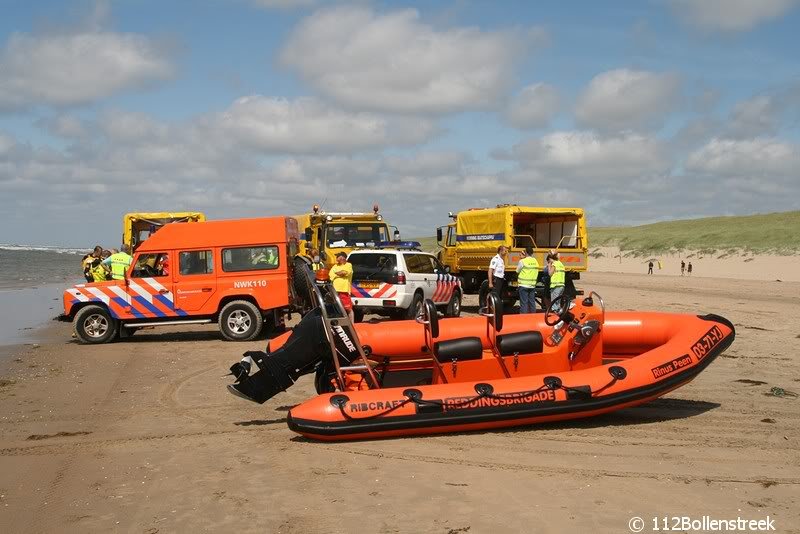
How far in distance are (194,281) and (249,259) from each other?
1.10 meters

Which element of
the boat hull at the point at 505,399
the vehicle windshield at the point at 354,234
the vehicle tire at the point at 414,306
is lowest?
the boat hull at the point at 505,399

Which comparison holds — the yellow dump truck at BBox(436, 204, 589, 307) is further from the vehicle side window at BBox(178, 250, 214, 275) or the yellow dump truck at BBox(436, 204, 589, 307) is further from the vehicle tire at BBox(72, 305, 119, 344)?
the vehicle tire at BBox(72, 305, 119, 344)

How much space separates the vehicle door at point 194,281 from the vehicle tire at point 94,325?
1421 millimetres

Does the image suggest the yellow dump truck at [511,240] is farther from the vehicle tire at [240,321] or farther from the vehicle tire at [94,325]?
the vehicle tire at [94,325]

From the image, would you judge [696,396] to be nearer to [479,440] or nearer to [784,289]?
[479,440]

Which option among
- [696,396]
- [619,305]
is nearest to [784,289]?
[619,305]

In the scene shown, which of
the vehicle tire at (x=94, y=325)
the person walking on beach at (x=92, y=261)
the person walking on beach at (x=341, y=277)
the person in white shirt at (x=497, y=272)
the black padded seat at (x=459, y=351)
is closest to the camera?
the black padded seat at (x=459, y=351)

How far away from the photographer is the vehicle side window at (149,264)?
14.5m

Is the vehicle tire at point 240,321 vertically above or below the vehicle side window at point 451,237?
below

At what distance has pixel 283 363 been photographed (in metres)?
7.42

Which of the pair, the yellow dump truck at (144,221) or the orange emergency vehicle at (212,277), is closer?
the orange emergency vehicle at (212,277)

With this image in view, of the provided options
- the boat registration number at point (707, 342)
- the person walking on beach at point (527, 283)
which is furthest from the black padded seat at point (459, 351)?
the person walking on beach at point (527, 283)

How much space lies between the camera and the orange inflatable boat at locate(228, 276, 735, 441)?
6984 millimetres

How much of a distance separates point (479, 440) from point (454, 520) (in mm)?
1980
